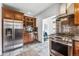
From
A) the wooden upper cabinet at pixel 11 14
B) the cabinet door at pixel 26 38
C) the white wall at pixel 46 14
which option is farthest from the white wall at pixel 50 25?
the wooden upper cabinet at pixel 11 14

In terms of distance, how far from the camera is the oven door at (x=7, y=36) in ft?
6.72

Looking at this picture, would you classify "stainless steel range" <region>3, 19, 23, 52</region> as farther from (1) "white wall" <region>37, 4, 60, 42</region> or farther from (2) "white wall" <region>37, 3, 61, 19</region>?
(2) "white wall" <region>37, 3, 61, 19</region>

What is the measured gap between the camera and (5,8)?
2008 millimetres

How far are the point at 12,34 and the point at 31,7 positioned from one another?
62 centimetres

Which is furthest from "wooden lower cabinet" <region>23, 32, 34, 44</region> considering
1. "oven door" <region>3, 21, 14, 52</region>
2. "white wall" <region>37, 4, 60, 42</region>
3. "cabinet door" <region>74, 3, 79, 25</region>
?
"cabinet door" <region>74, 3, 79, 25</region>

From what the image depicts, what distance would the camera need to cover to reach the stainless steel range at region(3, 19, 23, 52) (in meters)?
2.05

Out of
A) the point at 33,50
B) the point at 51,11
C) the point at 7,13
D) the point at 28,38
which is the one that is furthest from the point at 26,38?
the point at 51,11

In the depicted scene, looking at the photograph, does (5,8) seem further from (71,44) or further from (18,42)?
(71,44)

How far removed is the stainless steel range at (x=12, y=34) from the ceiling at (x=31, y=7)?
25 centimetres

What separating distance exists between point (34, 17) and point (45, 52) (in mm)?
685

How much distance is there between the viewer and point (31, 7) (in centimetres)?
212

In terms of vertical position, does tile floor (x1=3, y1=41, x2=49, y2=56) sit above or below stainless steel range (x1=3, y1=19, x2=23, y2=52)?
below

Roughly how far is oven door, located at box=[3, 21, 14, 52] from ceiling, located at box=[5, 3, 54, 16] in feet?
1.07

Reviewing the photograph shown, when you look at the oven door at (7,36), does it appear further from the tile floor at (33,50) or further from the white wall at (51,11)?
the white wall at (51,11)
